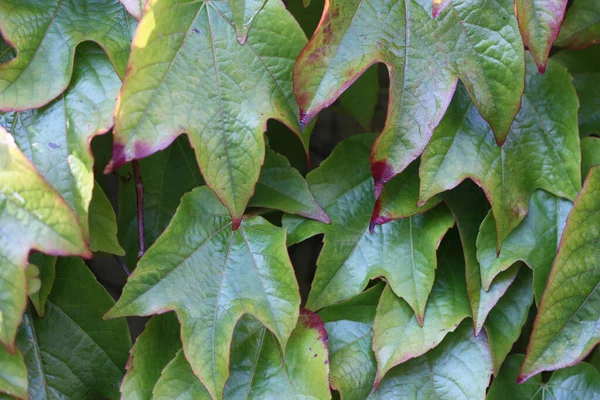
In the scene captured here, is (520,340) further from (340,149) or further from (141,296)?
(141,296)

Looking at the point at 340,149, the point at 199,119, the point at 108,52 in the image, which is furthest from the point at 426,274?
the point at 108,52

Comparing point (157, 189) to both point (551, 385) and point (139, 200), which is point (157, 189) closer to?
point (139, 200)

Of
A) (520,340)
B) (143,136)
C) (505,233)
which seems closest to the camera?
(143,136)

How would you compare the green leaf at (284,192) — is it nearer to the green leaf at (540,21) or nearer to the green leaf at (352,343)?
the green leaf at (352,343)

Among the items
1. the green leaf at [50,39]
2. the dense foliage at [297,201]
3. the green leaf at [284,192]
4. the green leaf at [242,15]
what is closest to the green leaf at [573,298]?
the dense foliage at [297,201]

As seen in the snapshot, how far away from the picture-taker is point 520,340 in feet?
2.64

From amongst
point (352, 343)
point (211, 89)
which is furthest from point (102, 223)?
point (352, 343)

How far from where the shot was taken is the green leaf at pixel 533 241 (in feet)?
2.05

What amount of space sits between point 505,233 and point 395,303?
146mm

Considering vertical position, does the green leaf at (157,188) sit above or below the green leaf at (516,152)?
below

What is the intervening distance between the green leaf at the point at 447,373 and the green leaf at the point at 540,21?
1.10ft

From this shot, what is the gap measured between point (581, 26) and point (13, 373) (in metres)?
0.75

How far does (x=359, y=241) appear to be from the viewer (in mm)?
657

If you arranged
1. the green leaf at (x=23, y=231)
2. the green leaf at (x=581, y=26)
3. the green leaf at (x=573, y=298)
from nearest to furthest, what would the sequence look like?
the green leaf at (x=23, y=231) → the green leaf at (x=573, y=298) → the green leaf at (x=581, y=26)
